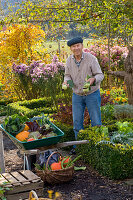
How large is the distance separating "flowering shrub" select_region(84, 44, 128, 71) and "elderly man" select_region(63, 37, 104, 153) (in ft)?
18.6

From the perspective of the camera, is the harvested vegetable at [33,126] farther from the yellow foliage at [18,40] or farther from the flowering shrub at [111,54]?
the yellow foliage at [18,40]

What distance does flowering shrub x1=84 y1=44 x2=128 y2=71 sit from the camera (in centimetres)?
1070

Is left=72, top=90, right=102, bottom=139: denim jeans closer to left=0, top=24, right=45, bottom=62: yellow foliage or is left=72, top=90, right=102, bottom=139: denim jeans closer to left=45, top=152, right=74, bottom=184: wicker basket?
left=45, top=152, right=74, bottom=184: wicker basket

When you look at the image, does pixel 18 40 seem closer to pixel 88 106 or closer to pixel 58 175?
pixel 88 106

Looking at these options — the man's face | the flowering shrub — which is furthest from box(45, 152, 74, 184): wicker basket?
the flowering shrub

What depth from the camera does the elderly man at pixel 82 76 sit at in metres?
4.88

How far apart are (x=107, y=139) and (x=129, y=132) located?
368 millimetres

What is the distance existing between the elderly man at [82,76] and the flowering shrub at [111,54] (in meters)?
5.66

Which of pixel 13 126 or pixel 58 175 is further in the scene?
pixel 13 126

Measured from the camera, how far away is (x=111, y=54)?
11258 millimetres

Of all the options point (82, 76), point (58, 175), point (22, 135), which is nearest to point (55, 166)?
point (58, 175)

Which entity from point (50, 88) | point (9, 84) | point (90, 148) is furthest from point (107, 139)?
point (9, 84)

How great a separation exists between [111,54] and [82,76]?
21.3ft

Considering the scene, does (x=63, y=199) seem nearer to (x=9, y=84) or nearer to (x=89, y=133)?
(x=89, y=133)
